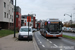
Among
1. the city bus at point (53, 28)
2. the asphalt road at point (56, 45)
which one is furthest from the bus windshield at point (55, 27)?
the asphalt road at point (56, 45)

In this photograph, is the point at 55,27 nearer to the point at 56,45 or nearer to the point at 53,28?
the point at 53,28

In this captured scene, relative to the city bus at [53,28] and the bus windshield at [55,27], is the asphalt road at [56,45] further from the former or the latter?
the bus windshield at [55,27]

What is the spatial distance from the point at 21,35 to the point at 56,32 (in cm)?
569

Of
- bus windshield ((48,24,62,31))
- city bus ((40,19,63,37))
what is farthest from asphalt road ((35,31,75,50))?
bus windshield ((48,24,62,31))

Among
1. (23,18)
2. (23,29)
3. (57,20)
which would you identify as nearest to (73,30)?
(57,20)

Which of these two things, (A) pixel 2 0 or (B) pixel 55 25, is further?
(A) pixel 2 0

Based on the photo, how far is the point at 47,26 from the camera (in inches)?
746

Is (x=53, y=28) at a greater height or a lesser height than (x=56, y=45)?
greater

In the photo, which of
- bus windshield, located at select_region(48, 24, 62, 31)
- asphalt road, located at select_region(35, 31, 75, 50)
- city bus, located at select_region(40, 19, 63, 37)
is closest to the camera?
asphalt road, located at select_region(35, 31, 75, 50)

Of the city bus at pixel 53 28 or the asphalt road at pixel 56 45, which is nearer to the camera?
the asphalt road at pixel 56 45

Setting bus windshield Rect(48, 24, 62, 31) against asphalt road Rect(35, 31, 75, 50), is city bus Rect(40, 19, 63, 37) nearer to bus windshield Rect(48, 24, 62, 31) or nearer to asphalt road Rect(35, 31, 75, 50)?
bus windshield Rect(48, 24, 62, 31)

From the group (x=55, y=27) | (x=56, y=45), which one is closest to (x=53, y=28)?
(x=55, y=27)

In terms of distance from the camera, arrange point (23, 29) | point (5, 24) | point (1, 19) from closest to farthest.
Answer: point (23, 29), point (1, 19), point (5, 24)

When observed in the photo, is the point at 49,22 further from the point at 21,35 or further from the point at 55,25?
the point at 21,35
